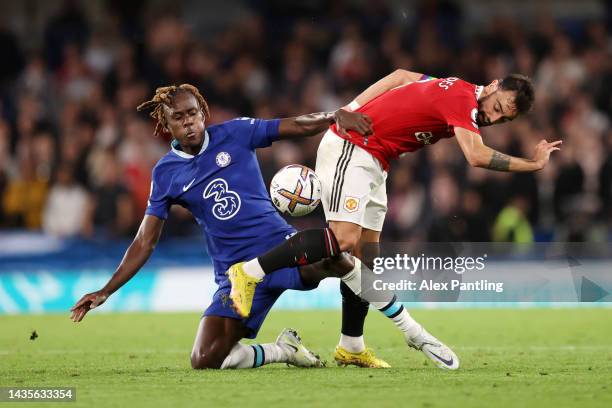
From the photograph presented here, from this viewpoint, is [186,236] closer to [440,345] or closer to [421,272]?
[421,272]

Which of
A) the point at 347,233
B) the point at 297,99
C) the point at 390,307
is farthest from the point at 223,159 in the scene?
the point at 297,99

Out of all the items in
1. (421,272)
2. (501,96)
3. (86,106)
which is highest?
(86,106)

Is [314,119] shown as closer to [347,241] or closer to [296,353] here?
[347,241]

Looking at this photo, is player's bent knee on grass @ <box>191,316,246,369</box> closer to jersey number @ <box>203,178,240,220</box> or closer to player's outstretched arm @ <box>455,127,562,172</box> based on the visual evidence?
jersey number @ <box>203,178,240,220</box>

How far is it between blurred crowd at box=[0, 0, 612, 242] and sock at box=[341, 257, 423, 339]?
19.3 ft

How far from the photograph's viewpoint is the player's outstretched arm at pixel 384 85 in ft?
25.4

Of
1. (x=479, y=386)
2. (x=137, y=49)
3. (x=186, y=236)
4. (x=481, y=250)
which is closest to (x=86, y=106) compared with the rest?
(x=137, y=49)

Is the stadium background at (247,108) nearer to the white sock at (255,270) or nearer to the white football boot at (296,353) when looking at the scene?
the white football boot at (296,353)

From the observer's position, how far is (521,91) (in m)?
7.16

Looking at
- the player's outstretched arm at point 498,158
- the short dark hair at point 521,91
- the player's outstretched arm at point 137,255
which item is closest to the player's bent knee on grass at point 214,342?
the player's outstretched arm at point 137,255

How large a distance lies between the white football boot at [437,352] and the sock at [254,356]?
93 cm

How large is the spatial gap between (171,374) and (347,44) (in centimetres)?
997

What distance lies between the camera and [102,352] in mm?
8891

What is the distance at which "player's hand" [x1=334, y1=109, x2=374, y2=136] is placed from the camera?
733 cm
